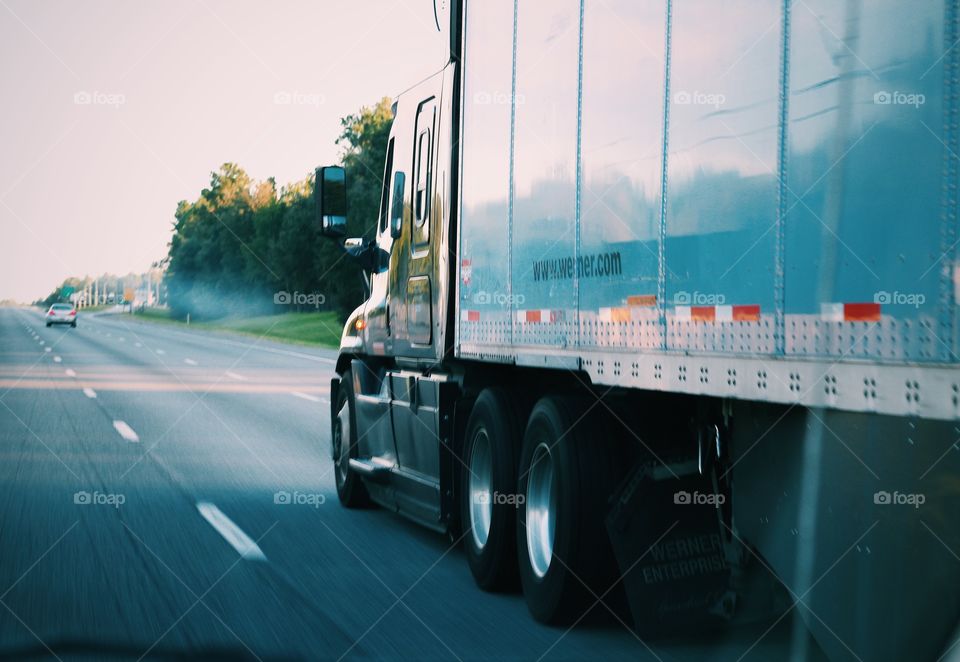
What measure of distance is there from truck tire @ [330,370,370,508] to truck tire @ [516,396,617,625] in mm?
4270

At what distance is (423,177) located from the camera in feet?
32.5

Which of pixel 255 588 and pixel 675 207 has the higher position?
pixel 675 207

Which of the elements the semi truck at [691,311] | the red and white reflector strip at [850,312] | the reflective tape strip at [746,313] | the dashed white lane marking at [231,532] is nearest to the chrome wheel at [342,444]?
the dashed white lane marking at [231,532]

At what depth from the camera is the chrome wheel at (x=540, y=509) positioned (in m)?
6.98

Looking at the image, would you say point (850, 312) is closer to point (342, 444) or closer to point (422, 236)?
point (422, 236)

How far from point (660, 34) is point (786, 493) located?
2.15 meters

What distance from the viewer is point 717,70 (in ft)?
17.4

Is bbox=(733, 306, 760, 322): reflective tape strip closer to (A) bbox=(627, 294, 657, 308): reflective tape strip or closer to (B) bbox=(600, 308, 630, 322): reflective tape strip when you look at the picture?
(A) bbox=(627, 294, 657, 308): reflective tape strip

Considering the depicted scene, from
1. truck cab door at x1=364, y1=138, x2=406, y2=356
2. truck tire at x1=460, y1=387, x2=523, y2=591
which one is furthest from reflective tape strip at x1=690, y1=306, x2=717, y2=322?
truck cab door at x1=364, y1=138, x2=406, y2=356

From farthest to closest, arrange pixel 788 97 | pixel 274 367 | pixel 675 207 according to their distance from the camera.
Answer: pixel 274 367
pixel 675 207
pixel 788 97

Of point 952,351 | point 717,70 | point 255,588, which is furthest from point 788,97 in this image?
point 255,588

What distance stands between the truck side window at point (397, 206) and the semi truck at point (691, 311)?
48 cm

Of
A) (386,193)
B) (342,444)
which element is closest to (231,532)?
(342,444)

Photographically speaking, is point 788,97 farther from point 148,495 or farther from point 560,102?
point 148,495
